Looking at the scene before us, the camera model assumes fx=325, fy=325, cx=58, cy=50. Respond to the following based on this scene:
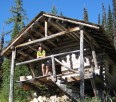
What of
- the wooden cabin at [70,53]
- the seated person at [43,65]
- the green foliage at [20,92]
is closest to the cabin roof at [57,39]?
the wooden cabin at [70,53]

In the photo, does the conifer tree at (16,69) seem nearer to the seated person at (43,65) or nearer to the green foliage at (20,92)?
the green foliage at (20,92)

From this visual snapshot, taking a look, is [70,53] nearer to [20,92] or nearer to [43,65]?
[43,65]

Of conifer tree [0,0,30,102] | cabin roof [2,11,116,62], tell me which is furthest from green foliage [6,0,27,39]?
cabin roof [2,11,116,62]

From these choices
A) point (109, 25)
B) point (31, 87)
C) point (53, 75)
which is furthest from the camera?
point (109, 25)

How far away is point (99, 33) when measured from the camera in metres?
18.5

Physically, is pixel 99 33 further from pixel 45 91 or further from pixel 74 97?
pixel 45 91

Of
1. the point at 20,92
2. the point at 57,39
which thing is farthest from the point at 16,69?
the point at 57,39

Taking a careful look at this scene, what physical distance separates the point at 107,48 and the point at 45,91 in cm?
538

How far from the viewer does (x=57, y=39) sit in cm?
2194

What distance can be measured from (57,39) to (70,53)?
3.90 meters

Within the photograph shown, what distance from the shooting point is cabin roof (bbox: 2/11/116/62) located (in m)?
18.5

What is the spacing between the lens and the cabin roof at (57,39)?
18.5 meters

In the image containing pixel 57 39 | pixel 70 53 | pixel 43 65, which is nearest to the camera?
pixel 70 53

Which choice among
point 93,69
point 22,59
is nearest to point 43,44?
point 22,59
